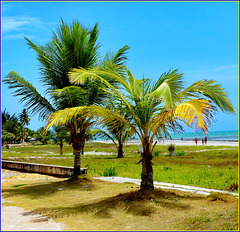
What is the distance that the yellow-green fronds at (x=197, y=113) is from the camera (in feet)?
23.4

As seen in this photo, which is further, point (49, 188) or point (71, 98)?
point (71, 98)

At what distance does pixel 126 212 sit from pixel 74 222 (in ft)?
4.31

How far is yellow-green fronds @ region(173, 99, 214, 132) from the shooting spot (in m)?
7.13

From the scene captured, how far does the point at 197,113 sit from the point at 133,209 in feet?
9.33

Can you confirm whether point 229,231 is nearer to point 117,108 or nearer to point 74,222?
point 74,222

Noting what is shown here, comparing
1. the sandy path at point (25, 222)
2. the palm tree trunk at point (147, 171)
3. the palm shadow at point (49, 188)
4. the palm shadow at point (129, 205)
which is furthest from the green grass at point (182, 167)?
the sandy path at point (25, 222)

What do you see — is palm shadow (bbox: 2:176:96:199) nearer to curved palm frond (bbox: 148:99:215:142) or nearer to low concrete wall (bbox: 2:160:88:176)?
low concrete wall (bbox: 2:160:88:176)

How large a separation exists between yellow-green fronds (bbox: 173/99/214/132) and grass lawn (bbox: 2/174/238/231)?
1.96m

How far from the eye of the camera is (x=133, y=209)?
741 centimetres

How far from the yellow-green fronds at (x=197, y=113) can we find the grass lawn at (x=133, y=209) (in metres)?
1.96

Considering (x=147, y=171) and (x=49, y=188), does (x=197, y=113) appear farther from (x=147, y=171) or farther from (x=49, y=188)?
(x=49, y=188)

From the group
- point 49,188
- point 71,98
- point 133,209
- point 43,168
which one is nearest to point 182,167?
point 43,168

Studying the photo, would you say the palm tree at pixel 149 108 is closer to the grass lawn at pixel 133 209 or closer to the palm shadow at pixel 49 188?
the grass lawn at pixel 133 209

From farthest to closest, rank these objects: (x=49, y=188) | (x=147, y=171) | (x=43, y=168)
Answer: (x=43, y=168) → (x=49, y=188) → (x=147, y=171)
